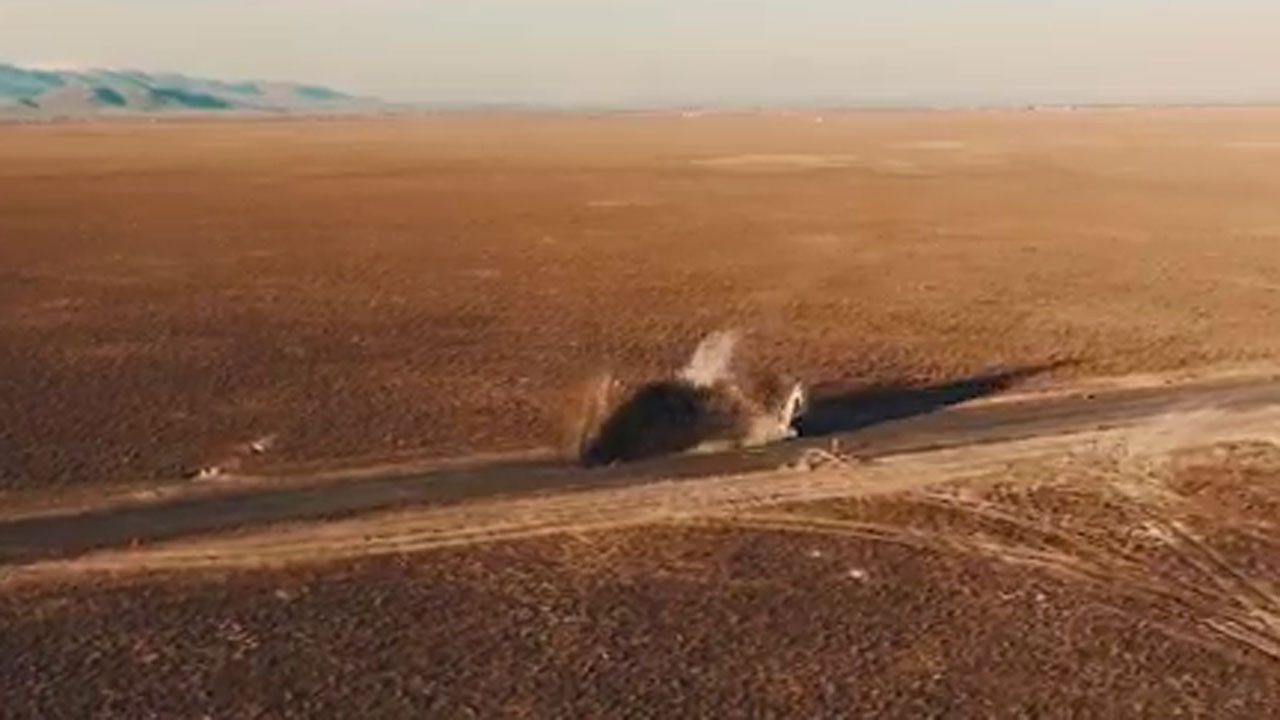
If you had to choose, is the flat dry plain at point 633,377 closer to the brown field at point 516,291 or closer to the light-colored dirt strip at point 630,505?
the brown field at point 516,291

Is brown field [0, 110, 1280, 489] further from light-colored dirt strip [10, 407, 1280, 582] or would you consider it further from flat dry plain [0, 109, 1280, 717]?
light-colored dirt strip [10, 407, 1280, 582]

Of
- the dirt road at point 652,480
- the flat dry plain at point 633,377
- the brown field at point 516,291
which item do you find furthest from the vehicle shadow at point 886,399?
the brown field at point 516,291

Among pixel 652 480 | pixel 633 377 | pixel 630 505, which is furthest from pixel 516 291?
pixel 630 505

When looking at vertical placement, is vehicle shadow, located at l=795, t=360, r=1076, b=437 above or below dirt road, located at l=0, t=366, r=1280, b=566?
below

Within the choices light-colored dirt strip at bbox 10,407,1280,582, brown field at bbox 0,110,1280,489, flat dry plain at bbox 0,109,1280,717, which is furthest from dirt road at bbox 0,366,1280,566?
brown field at bbox 0,110,1280,489

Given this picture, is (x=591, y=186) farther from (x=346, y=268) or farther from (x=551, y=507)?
(x=551, y=507)

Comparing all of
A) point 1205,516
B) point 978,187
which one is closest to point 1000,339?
point 1205,516
